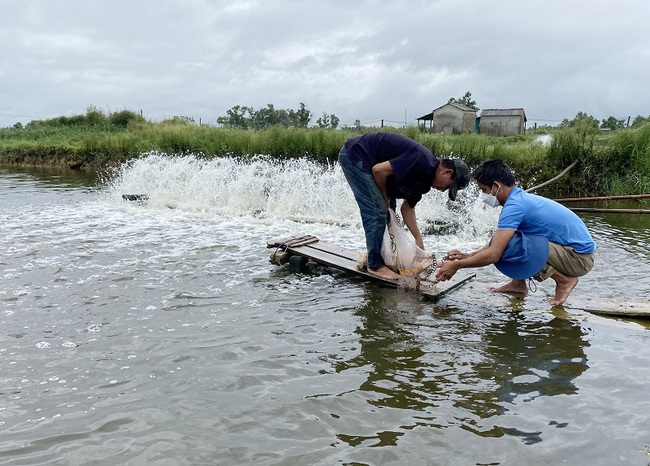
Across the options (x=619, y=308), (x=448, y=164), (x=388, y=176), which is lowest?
(x=619, y=308)

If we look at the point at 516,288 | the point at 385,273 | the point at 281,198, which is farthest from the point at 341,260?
the point at 281,198

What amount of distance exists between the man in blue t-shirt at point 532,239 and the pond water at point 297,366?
43 centimetres

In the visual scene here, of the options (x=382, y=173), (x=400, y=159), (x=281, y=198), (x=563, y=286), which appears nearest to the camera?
(x=563, y=286)

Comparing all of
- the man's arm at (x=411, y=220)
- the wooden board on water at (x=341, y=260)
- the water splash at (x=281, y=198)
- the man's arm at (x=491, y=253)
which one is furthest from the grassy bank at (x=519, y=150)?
the man's arm at (x=491, y=253)

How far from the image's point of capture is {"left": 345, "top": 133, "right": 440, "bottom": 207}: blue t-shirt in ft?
16.7

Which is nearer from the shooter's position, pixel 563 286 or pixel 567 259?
pixel 567 259

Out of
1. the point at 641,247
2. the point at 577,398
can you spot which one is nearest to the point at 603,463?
the point at 577,398

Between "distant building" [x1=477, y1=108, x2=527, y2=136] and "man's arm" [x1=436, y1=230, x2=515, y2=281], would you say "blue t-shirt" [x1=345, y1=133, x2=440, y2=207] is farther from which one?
"distant building" [x1=477, y1=108, x2=527, y2=136]

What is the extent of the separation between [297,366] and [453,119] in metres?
37.1

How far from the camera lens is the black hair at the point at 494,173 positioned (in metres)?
4.73

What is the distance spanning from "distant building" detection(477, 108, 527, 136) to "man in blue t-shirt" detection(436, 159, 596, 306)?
34.3 meters

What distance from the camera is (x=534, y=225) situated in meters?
4.75

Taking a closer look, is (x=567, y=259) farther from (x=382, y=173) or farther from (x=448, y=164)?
(x=382, y=173)

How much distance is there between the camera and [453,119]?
38219 millimetres
